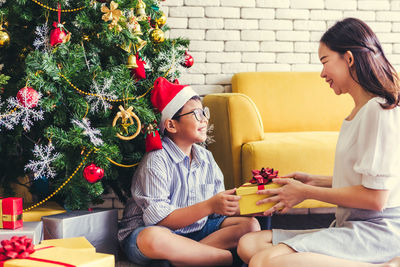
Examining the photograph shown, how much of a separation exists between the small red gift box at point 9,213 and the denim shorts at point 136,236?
0.39 meters

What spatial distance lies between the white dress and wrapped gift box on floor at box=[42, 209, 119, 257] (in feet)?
2.36

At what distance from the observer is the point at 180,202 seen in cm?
158

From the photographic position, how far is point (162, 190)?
58.9 inches

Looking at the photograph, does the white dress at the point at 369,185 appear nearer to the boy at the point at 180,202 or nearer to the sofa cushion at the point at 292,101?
the boy at the point at 180,202

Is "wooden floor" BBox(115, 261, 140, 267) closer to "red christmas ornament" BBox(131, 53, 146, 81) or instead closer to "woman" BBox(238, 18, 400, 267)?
"woman" BBox(238, 18, 400, 267)

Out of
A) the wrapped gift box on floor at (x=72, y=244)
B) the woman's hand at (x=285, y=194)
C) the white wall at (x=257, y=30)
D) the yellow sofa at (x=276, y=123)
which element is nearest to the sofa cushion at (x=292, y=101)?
the yellow sofa at (x=276, y=123)

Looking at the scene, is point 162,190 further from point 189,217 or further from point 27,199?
point 27,199

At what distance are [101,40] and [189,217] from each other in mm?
734

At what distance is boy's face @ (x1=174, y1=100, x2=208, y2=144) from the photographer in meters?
1.62

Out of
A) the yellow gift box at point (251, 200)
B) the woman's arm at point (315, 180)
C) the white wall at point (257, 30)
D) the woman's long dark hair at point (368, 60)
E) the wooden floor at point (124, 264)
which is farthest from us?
the white wall at point (257, 30)

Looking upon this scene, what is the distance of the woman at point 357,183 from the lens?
1.11 metres

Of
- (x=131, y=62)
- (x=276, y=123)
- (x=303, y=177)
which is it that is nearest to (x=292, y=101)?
(x=276, y=123)

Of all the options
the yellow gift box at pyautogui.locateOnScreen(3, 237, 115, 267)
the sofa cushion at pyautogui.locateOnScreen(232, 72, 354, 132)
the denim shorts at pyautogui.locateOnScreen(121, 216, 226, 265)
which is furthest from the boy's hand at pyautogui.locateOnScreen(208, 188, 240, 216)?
the sofa cushion at pyautogui.locateOnScreen(232, 72, 354, 132)

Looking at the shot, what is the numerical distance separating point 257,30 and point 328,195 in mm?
1785
